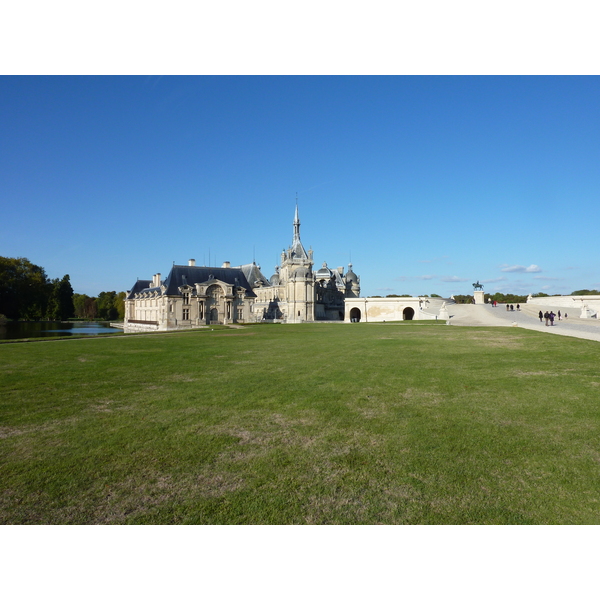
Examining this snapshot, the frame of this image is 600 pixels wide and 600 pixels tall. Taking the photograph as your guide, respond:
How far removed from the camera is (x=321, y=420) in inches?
276

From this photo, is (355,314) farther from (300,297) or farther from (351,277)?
(351,277)

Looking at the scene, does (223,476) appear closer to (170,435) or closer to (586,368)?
(170,435)

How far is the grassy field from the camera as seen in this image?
411 centimetres

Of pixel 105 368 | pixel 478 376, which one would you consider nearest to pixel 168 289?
pixel 105 368

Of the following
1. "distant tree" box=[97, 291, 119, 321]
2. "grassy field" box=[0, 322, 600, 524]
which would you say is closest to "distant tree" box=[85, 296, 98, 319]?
"distant tree" box=[97, 291, 119, 321]

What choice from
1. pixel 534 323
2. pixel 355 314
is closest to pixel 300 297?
pixel 355 314

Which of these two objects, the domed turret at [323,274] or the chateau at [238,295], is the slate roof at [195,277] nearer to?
the chateau at [238,295]

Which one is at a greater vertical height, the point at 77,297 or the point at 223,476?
the point at 77,297

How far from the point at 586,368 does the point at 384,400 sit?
681 cm

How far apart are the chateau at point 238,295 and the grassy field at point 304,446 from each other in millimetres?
43719

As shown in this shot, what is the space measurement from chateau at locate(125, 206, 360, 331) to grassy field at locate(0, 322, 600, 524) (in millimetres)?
43719

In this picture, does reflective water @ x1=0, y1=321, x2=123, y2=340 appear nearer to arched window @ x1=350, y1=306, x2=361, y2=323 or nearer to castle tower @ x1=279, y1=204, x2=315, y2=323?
castle tower @ x1=279, y1=204, x2=315, y2=323

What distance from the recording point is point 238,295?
58438 mm

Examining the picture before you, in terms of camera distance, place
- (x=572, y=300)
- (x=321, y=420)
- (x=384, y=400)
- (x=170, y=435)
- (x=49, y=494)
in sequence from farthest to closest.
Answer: (x=572, y=300) < (x=384, y=400) < (x=321, y=420) < (x=170, y=435) < (x=49, y=494)
